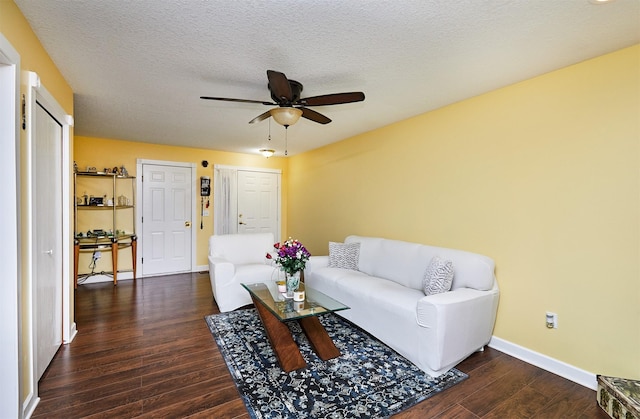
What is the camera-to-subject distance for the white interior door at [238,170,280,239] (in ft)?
20.3

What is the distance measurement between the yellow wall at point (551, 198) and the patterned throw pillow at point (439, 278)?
0.50m

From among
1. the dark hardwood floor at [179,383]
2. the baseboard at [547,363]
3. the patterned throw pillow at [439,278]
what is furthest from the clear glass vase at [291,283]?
the baseboard at [547,363]

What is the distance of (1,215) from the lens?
62.4 inches

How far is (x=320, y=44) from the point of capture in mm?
2045

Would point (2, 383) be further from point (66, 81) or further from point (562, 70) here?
point (562, 70)

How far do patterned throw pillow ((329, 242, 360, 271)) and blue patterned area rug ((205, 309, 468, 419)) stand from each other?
1.07m

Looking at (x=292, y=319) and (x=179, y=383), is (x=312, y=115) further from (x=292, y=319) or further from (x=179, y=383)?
(x=179, y=383)

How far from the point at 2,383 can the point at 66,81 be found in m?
2.44

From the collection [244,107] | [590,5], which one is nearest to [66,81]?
[244,107]

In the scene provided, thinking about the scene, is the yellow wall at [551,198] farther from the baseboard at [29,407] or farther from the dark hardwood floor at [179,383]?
the baseboard at [29,407]

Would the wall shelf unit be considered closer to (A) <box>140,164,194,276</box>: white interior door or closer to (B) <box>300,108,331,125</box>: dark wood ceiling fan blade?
(A) <box>140,164,194,276</box>: white interior door

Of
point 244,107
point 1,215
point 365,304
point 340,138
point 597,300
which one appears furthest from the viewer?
point 340,138

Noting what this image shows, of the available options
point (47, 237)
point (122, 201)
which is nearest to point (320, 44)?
point (47, 237)

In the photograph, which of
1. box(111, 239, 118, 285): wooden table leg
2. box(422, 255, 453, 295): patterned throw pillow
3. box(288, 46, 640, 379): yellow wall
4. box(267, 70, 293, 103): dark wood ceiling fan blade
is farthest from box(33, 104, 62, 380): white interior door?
box(288, 46, 640, 379): yellow wall
